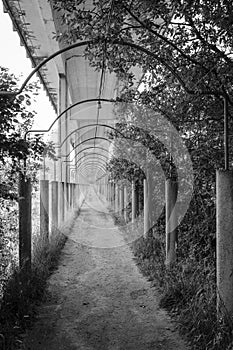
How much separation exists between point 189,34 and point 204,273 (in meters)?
2.58

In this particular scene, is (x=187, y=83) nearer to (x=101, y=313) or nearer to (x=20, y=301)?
(x=101, y=313)

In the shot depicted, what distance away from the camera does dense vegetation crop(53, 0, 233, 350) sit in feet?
11.5

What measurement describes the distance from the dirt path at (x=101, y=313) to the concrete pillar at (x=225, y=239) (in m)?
0.56

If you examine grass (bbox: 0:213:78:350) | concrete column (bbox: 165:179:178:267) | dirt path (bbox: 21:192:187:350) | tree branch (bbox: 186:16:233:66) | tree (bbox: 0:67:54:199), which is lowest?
dirt path (bbox: 21:192:187:350)

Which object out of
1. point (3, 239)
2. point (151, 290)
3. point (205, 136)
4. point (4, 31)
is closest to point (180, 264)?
point (151, 290)

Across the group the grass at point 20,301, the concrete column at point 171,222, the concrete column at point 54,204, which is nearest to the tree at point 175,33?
the concrete column at point 171,222

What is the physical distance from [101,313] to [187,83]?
2531 millimetres

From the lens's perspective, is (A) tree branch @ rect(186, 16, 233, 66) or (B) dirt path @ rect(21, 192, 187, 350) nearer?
(A) tree branch @ rect(186, 16, 233, 66)

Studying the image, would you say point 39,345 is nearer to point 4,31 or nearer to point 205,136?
point 205,136

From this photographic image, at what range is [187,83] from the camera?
4.03 m

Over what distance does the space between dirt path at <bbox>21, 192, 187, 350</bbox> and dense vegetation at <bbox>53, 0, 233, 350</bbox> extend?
27 cm

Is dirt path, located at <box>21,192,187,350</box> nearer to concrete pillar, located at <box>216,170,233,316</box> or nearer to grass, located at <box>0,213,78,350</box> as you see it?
grass, located at <box>0,213,78,350</box>

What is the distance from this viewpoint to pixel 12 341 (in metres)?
3.61

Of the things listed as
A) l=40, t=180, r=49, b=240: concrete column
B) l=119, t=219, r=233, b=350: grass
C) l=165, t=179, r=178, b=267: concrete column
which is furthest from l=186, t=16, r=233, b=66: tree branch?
l=40, t=180, r=49, b=240: concrete column
